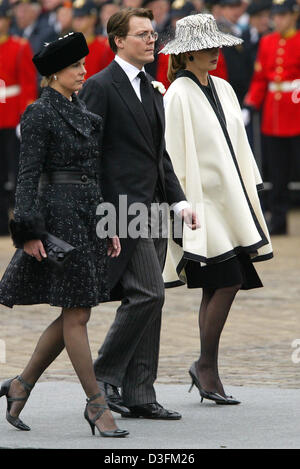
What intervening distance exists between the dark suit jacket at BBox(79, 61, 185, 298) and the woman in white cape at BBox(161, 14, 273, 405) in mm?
363

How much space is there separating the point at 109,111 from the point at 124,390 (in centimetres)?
117

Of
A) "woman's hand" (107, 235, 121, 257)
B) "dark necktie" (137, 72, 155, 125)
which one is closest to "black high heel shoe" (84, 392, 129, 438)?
"woman's hand" (107, 235, 121, 257)

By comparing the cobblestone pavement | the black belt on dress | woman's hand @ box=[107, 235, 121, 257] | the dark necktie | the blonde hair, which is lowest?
the cobblestone pavement

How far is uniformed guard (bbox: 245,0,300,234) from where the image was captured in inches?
531

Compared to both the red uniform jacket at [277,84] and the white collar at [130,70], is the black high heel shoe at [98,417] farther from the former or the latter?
the red uniform jacket at [277,84]

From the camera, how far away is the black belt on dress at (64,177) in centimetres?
561

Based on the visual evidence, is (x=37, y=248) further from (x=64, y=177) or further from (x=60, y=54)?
(x=60, y=54)

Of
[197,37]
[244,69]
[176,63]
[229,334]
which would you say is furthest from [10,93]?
[197,37]

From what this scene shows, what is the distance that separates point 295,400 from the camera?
6281 mm

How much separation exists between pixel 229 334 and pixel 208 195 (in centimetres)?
212

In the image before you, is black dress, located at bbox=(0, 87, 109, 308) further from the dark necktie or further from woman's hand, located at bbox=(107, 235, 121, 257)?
the dark necktie

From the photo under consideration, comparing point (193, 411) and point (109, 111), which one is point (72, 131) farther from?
point (193, 411)

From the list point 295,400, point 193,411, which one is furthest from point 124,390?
point 295,400

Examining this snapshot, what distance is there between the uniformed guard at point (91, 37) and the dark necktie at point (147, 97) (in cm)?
804
